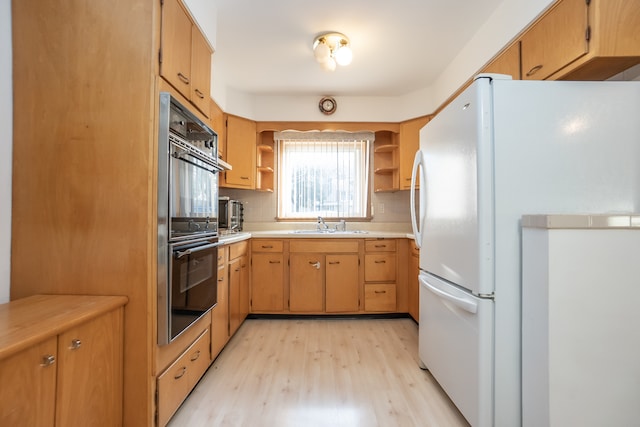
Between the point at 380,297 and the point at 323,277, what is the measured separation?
2.03 feet

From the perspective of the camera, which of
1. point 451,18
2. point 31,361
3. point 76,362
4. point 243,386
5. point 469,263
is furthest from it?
point 451,18

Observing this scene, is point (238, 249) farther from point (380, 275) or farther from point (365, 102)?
point (365, 102)

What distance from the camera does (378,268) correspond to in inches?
116

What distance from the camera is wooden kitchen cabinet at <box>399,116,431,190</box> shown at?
10.3 feet

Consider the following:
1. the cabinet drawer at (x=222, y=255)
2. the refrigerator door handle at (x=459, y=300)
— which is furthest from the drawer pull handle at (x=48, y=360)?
the refrigerator door handle at (x=459, y=300)

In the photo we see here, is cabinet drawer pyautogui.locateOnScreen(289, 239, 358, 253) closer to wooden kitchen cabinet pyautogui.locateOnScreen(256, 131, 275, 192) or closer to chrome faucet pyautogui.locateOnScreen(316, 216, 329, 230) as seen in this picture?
chrome faucet pyautogui.locateOnScreen(316, 216, 329, 230)

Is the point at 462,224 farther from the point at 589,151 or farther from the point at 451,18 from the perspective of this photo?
the point at 451,18

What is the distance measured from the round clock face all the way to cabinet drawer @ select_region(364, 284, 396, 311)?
6.49ft

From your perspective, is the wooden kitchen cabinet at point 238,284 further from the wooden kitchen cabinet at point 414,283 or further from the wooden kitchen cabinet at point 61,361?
the wooden kitchen cabinet at point 414,283

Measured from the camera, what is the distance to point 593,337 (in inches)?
40.8

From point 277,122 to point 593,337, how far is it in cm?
308

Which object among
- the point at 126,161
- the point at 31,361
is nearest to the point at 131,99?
the point at 126,161

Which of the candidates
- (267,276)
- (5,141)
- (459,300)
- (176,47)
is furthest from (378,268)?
(5,141)

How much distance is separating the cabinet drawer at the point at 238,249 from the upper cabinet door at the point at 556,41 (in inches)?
91.6
